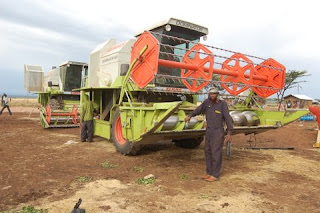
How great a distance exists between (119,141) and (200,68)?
8.17 feet

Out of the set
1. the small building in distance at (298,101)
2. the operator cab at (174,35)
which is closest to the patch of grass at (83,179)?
the operator cab at (174,35)

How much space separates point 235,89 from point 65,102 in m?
8.47

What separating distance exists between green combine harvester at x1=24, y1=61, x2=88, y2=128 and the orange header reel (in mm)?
5925

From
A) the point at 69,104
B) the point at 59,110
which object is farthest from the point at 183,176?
the point at 69,104

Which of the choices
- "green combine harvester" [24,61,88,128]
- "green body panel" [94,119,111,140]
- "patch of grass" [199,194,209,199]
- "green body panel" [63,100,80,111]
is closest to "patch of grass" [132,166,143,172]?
"patch of grass" [199,194,209,199]

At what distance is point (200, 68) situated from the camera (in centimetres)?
558

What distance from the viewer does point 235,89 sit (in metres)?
6.20

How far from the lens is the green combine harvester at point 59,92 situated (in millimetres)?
11358

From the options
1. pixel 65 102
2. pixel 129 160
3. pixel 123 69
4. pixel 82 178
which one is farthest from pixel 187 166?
pixel 65 102

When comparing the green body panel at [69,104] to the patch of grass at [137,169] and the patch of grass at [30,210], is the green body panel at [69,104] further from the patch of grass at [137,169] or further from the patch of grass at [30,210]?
the patch of grass at [30,210]

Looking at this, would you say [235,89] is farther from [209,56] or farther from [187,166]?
[187,166]

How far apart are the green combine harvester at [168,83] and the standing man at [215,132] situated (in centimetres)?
62

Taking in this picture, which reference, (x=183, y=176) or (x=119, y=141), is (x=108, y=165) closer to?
(x=119, y=141)

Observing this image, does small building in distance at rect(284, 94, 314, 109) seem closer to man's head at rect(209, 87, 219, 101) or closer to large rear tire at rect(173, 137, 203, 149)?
large rear tire at rect(173, 137, 203, 149)
